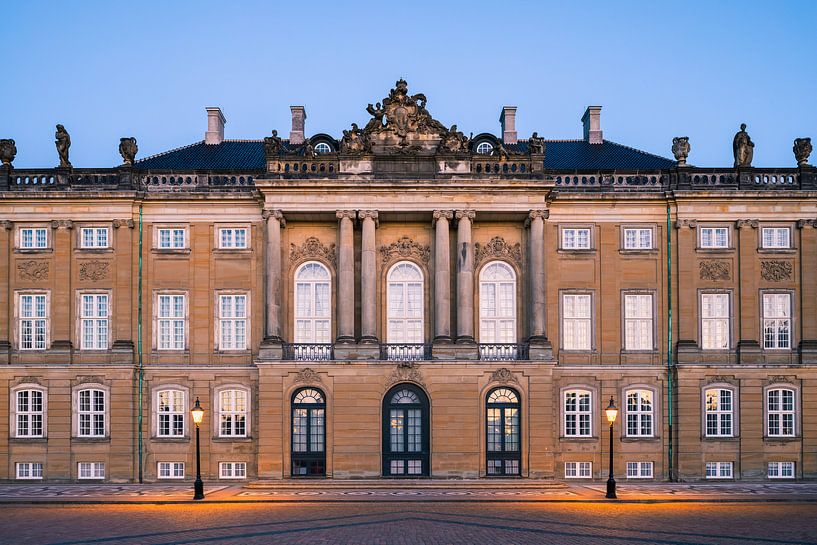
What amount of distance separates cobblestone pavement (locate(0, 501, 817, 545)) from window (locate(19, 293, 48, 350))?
1133cm

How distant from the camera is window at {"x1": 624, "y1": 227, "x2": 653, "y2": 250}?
44.4 metres

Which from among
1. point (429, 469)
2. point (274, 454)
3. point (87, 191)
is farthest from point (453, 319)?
point (87, 191)

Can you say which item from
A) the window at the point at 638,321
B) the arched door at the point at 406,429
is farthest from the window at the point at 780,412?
the arched door at the point at 406,429

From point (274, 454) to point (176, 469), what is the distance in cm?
497

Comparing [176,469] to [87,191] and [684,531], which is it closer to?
[87,191]

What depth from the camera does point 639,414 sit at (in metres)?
43.8

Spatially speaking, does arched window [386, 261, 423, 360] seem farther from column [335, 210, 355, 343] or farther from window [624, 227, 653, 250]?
window [624, 227, 653, 250]

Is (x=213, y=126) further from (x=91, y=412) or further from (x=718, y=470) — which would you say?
(x=718, y=470)

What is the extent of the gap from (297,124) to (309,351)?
50.2 ft

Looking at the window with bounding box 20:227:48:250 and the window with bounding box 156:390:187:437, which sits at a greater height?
the window with bounding box 20:227:48:250

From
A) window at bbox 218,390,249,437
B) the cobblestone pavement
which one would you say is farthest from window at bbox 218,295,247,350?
the cobblestone pavement

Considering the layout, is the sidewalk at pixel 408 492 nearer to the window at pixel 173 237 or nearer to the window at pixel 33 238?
the window at pixel 33 238

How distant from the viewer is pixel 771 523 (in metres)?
28.8

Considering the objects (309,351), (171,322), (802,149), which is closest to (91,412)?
(171,322)
